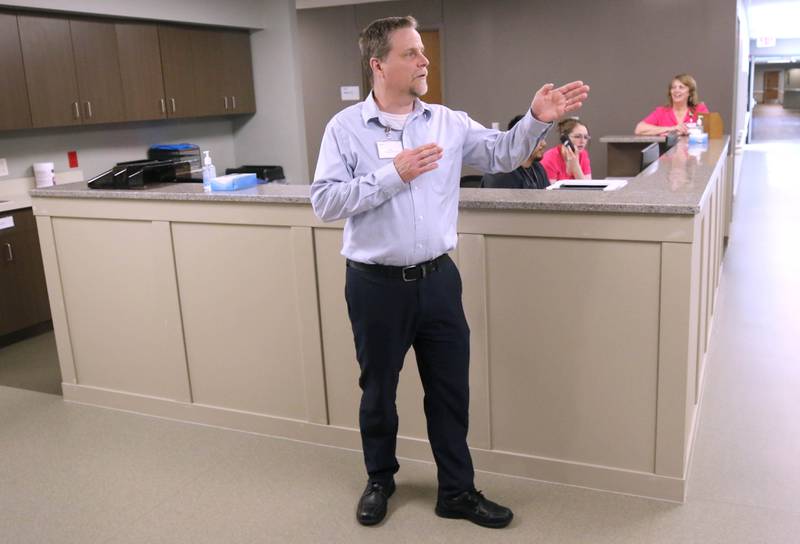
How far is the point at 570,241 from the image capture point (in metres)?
2.56

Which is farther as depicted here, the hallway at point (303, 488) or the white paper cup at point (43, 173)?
the white paper cup at point (43, 173)

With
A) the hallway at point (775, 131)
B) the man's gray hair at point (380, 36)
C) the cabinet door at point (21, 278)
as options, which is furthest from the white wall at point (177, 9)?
the hallway at point (775, 131)

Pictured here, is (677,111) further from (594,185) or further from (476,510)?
(476,510)

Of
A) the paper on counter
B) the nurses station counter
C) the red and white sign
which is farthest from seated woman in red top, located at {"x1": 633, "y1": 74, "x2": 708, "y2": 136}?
the red and white sign

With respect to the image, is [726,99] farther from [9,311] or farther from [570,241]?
[9,311]

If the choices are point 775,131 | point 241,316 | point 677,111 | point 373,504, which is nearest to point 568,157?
point 677,111

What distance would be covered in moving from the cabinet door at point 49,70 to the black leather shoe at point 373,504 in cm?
377

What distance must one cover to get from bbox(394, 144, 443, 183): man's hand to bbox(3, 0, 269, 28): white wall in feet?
12.1

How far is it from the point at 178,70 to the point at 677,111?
13.2ft

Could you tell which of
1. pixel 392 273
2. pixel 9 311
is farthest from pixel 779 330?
pixel 9 311

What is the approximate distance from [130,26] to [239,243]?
3.38 metres

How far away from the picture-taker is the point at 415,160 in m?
2.13

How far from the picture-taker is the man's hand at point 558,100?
221 cm

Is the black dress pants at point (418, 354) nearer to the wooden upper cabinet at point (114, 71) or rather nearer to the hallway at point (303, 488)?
the hallway at point (303, 488)
